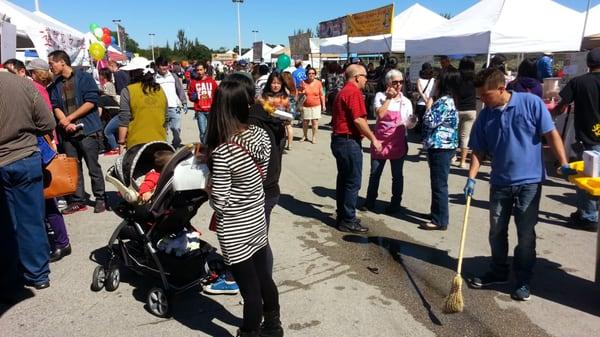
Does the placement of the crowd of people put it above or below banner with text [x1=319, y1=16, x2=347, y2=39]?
below

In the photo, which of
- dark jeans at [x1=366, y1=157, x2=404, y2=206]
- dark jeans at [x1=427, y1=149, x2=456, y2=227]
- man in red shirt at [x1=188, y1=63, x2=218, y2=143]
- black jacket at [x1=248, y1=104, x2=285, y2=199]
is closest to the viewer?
black jacket at [x1=248, y1=104, x2=285, y2=199]

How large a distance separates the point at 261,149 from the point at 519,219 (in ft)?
7.52

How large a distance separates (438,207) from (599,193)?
222 cm

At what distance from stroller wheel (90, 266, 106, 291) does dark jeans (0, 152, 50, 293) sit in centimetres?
49

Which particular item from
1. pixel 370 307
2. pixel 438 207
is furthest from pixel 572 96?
pixel 370 307

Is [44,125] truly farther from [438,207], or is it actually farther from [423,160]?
[423,160]

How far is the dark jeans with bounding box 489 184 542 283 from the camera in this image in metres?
3.45

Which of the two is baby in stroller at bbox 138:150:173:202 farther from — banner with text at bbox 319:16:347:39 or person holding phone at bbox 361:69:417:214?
banner with text at bbox 319:16:347:39

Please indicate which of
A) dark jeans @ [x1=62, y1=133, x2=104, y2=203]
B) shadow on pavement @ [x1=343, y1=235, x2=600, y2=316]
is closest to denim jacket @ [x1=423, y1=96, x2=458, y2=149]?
shadow on pavement @ [x1=343, y1=235, x2=600, y2=316]

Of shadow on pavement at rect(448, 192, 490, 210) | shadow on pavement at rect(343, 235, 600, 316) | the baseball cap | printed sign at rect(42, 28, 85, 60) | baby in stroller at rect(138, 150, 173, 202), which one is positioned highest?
printed sign at rect(42, 28, 85, 60)

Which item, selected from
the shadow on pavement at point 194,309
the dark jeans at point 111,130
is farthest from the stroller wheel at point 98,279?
the dark jeans at point 111,130

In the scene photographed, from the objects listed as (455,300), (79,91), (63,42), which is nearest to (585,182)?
(455,300)

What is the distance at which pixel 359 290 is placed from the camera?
379cm

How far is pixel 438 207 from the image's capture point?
513cm
